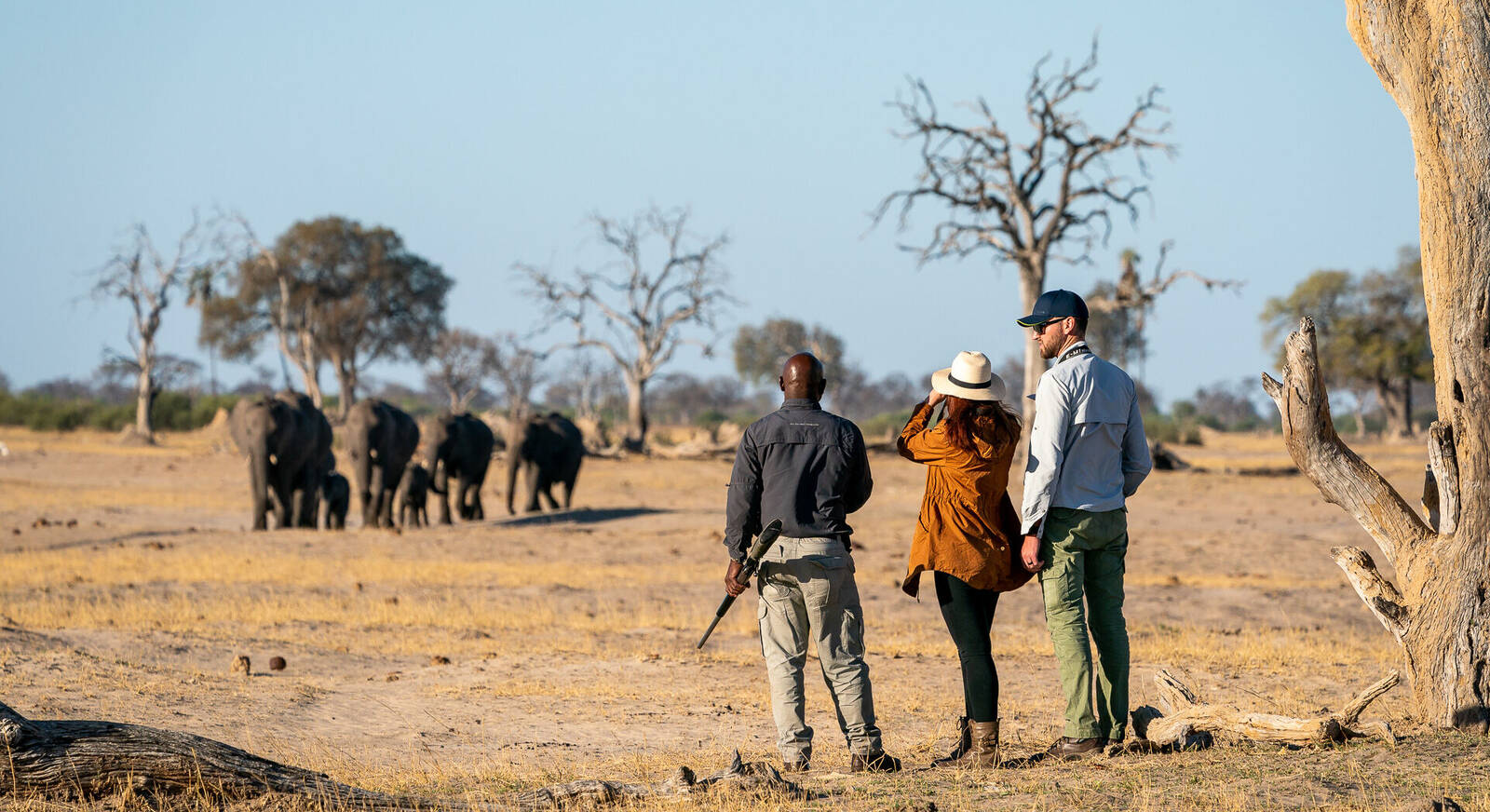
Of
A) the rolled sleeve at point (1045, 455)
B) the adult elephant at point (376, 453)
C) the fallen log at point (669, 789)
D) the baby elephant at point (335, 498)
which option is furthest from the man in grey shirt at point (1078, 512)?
the baby elephant at point (335, 498)

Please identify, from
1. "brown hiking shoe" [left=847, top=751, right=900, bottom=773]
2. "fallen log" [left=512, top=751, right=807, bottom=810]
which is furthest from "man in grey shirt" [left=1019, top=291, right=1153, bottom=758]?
"fallen log" [left=512, top=751, right=807, bottom=810]

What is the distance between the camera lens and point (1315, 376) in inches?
275

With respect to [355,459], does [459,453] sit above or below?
above

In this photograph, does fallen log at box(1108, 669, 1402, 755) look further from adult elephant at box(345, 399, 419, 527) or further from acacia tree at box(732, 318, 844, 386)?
acacia tree at box(732, 318, 844, 386)

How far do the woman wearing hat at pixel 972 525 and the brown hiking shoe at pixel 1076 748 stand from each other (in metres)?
0.29

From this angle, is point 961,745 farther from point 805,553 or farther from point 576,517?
point 576,517

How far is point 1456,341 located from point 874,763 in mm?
3445

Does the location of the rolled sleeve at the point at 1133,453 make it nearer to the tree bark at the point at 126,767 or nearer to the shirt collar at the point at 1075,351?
the shirt collar at the point at 1075,351

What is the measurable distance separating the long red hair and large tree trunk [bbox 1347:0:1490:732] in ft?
7.41

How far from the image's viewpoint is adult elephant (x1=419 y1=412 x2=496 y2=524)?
84.8 feet

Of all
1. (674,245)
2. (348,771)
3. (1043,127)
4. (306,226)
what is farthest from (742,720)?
(306,226)

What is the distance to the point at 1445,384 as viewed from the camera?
22.7 feet

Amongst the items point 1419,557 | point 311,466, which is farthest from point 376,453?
point 1419,557

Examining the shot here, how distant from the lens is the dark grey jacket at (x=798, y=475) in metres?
6.46
